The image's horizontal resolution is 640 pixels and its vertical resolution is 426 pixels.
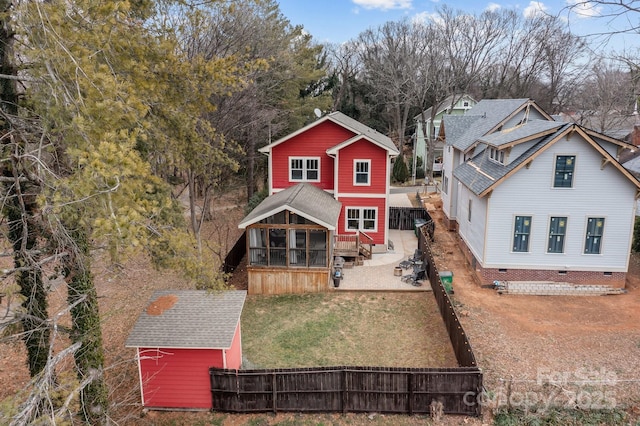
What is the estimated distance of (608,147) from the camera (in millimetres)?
18062

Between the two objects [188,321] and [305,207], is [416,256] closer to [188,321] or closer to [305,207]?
[305,207]

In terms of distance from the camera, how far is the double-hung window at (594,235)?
18.2 m

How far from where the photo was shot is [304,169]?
24.0 meters

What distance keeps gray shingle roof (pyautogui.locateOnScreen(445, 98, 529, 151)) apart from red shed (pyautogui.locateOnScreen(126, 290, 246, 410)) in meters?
18.7

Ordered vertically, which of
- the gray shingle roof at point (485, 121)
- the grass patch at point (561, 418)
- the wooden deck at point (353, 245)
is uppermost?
the gray shingle roof at point (485, 121)

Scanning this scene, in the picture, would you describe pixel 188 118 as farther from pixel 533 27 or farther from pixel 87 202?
pixel 533 27

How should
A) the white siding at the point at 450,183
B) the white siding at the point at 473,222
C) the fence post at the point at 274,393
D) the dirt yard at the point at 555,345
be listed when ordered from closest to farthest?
the fence post at the point at 274,393 → the dirt yard at the point at 555,345 → the white siding at the point at 473,222 → the white siding at the point at 450,183

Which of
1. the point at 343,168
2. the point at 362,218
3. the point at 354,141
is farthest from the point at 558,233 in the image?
the point at 343,168

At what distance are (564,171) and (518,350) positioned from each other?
833 cm

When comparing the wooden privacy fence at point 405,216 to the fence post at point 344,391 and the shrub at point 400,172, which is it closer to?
the shrub at point 400,172

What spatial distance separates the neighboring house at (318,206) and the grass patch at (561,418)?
941 centimetres

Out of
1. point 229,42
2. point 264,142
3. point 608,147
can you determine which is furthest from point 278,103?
point 608,147

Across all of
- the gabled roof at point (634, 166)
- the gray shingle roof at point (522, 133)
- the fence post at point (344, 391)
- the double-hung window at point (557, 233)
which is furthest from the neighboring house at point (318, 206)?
the gabled roof at point (634, 166)

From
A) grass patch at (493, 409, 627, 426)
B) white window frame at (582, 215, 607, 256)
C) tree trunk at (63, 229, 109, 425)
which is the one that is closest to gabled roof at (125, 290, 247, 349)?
tree trunk at (63, 229, 109, 425)
